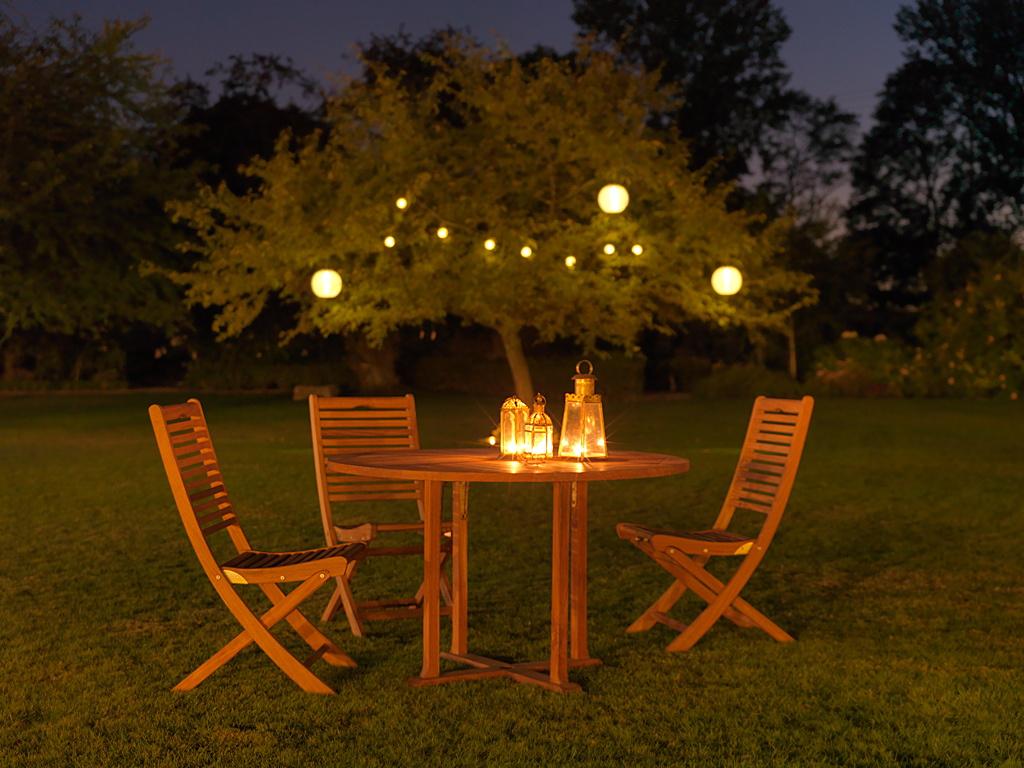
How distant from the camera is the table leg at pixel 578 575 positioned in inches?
194

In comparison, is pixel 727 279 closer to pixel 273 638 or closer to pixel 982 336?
pixel 273 638

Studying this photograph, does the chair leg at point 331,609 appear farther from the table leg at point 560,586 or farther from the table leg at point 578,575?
the table leg at point 560,586

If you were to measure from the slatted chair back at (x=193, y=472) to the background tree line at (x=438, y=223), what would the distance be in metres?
10.1

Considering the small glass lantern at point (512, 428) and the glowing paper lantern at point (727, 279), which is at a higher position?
the glowing paper lantern at point (727, 279)

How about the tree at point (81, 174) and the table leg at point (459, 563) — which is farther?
the tree at point (81, 174)

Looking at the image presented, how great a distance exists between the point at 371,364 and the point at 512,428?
26064 mm

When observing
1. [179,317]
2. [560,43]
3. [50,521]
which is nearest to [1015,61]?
[560,43]

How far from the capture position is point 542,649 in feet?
17.2

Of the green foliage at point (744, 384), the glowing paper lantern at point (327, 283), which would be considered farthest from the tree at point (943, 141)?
the glowing paper lantern at point (327, 283)

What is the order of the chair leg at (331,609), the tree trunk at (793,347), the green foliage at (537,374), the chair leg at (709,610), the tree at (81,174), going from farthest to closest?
1. the tree trunk at (793,347)
2. the green foliage at (537,374)
3. the tree at (81,174)
4. the chair leg at (331,609)
5. the chair leg at (709,610)

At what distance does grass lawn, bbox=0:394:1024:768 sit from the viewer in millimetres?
3990

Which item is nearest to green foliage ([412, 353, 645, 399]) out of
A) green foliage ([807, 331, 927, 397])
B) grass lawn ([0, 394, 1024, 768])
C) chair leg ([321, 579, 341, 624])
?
green foliage ([807, 331, 927, 397])

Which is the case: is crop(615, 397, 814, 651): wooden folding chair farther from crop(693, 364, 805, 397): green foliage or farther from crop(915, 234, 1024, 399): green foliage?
crop(915, 234, 1024, 399): green foliage

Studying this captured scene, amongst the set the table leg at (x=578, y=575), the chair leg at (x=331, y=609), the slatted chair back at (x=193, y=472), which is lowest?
the chair leg at (x=331, y=609)
